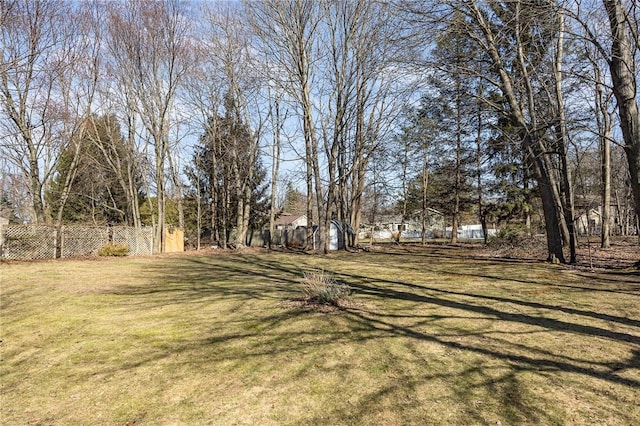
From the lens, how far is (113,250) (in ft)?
52.7

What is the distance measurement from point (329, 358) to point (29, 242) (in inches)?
589

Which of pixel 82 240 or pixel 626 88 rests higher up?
pixel 626 88

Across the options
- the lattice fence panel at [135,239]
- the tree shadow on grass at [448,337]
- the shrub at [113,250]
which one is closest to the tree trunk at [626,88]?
the tree shadow on grass at [448,337]

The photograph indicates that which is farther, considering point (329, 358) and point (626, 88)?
point (626, 88)

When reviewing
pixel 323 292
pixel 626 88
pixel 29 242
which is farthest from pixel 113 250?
pixel 626 88

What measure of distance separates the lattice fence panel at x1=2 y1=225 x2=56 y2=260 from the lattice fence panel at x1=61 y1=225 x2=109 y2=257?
1.62 feet

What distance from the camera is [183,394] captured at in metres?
3.02

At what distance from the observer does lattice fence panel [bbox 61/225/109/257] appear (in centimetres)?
1487

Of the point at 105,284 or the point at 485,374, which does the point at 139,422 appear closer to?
the point at 485,374

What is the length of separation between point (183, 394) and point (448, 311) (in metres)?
3.71

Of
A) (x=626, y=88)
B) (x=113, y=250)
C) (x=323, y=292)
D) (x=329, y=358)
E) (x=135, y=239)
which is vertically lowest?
(x=329, y=358)

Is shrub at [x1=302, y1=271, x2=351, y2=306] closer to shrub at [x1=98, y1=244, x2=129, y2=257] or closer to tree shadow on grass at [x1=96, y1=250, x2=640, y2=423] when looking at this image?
tree shadow on grass at [x1=96, y1=250, x2=640, y2=423]

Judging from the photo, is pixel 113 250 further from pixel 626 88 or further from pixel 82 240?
pixel 626 88

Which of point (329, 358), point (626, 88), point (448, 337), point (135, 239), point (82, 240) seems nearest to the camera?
point (329, 358)
